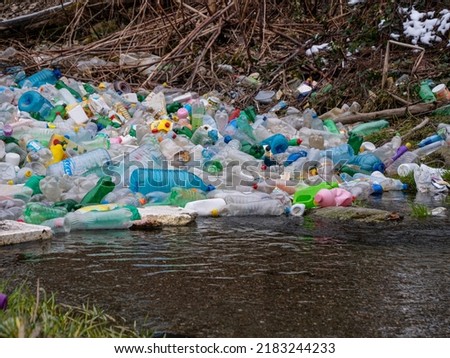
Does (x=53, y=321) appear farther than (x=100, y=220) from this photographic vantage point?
No

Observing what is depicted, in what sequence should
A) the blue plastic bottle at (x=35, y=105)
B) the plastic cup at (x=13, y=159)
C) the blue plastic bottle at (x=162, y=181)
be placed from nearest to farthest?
the blue plastic bottle at (x=162, y=181)
the plastic cup at (x=13, y=159)
the blue plastic bottle at (x=35, y=105)

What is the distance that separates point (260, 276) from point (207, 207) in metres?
1.69

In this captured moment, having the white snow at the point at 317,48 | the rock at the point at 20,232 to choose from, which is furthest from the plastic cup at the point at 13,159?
the white snow at the point at 317,48

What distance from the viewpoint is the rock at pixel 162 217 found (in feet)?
14.8

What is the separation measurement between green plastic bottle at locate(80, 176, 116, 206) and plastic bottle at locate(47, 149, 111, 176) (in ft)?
2.01

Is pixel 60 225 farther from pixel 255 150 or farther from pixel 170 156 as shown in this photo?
pixel 255 150

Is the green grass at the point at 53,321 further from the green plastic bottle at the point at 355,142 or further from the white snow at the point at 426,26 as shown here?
the white snow at the point at 426,26

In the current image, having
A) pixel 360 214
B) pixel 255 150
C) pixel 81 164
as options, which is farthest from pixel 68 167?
pixel 360 214

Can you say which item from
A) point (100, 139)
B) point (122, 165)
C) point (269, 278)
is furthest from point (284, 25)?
point (269, 278)

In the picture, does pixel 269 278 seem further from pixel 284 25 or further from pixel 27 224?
pixel 284 25

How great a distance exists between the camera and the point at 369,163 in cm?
651

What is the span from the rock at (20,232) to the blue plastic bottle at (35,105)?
10.6ft

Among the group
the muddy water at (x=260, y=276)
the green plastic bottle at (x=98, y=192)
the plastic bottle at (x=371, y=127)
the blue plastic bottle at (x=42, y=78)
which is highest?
the blue plastic bottle at (x=42, y=78)
